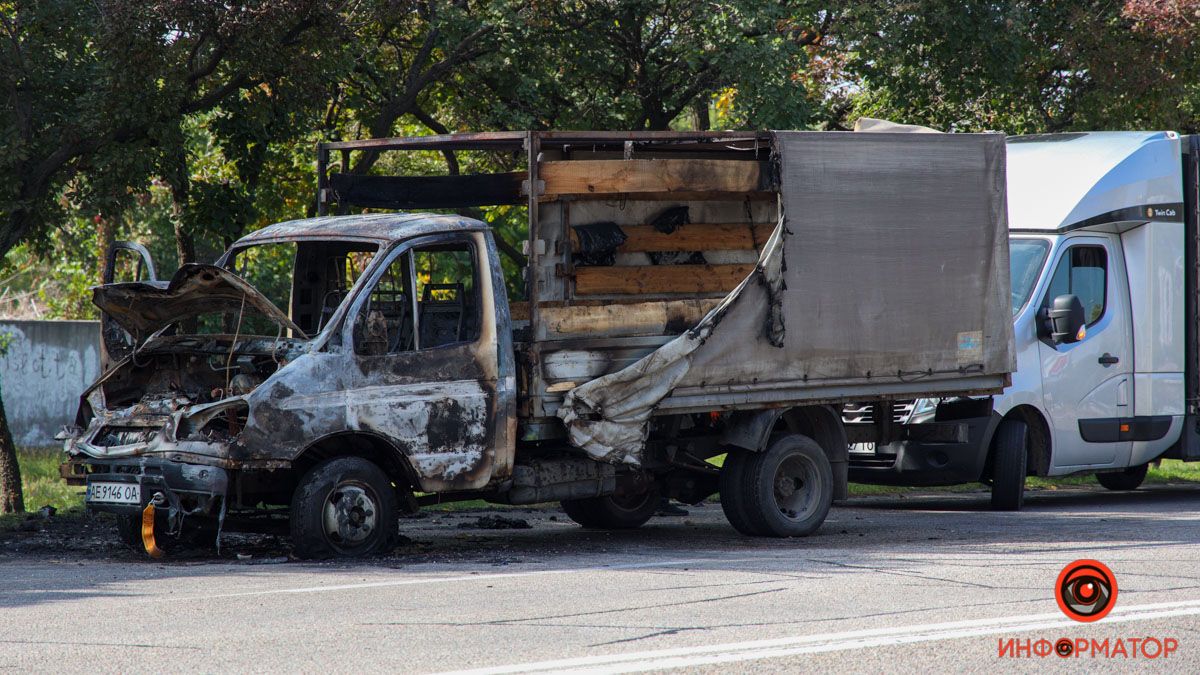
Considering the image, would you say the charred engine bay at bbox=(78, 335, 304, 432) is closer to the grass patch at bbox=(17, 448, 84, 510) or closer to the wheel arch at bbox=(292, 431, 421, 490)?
the wheel arch at bbox=(292, 431, 421, 490)

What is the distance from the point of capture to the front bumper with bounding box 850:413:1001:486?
12.3 metres

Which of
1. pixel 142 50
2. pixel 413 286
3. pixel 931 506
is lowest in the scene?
pixel 931 506

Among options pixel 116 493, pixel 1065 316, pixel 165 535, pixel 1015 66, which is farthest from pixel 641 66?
pixel 116 493

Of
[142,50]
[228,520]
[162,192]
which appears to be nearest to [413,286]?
[228,520]

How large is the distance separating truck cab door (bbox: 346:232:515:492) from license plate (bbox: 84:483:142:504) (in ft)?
4.71

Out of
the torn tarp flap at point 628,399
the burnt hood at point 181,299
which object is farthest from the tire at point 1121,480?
the burnt hood at point 181,299

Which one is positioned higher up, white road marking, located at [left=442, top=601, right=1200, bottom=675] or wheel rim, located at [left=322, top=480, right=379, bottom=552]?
wheel rim, located at [left=322, top=480, right=379, bottom=552]

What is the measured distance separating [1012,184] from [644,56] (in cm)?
509

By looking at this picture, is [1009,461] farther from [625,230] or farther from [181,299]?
[181,299]

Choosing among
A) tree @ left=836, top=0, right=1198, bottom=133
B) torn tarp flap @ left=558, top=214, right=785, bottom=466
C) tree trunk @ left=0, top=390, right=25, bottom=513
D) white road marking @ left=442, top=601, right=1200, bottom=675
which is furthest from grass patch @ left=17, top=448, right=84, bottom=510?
tree @ left=836, top=0, right=1198, bottom=133

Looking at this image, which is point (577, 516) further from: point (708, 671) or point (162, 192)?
point (162, 192)

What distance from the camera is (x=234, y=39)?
12.4 meters

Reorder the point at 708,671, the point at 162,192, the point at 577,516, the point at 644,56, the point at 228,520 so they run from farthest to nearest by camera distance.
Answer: the point at 162,192 → the point at 644,56 → the point at 577,516 → the point at 228,520 → the point at 708,671

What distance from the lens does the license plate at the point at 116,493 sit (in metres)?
8.83
